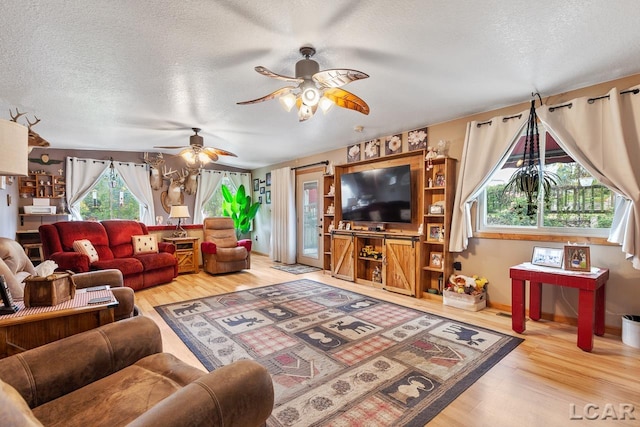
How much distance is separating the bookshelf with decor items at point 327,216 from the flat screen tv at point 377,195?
0.37 metres

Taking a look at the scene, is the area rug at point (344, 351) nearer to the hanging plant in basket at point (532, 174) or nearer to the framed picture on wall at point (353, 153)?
the hanging plant in basket at point (532, 174)

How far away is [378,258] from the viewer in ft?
15.5

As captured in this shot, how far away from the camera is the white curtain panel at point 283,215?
6.69m

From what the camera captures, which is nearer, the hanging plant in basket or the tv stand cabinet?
the hanging plant in basket

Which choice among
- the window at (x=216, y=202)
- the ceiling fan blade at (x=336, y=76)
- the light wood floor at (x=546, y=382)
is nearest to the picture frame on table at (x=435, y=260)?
the light wood floor at (x=546, y=382)

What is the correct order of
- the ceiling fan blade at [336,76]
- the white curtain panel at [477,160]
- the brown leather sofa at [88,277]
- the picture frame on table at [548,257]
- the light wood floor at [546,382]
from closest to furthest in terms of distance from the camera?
the light wood floor at [546,382], the ceiling fan blade at [336,76], the brown leather sofa at [88,277], the picture frame on table at [548,257], the white curtain panel at [477,160]

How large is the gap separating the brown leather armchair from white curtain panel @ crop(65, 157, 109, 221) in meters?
2.59

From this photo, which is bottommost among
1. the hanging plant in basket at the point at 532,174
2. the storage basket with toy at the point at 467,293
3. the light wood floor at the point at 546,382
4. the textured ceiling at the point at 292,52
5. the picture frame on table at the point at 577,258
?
the light wood floor at the point at 546,382

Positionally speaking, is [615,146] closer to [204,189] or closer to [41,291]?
[41,291]

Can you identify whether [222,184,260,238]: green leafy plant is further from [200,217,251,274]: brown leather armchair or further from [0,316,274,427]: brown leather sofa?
[0,316,274,427]: brown leather sofa

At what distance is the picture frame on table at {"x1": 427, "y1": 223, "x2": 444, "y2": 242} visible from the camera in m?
4.05

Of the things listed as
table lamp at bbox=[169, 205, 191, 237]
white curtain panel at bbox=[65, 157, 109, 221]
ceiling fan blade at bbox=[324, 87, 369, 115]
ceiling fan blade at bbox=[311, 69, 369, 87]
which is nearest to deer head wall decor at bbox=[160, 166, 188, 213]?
white curtain panel at bbox=[65, 157, 109, 221]

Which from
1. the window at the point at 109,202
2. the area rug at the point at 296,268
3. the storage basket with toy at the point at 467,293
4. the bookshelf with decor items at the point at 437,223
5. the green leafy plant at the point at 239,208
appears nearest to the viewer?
the storage basket with toy at the point at 467,293

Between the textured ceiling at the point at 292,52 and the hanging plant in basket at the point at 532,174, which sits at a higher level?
the textured ceiling at the point at 292,52
